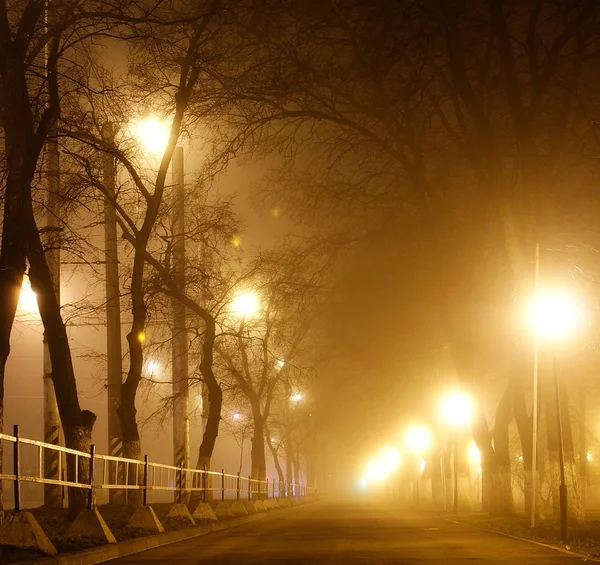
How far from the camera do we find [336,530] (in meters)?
23.6

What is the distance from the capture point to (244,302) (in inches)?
1457

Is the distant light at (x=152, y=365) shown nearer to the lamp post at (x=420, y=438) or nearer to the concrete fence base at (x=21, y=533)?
the concrete fence base at (x=21, y=533)

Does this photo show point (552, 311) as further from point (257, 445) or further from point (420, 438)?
point (420, 438)

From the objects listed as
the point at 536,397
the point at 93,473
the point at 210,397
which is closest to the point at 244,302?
the point at 210,397

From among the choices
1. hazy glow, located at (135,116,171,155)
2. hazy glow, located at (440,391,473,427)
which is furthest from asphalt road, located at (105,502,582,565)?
hazy glow, located at (440,391,473,427)

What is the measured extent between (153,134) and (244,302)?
1412 centimetres

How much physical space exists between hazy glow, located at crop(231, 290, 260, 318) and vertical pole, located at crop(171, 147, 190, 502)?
430 cm

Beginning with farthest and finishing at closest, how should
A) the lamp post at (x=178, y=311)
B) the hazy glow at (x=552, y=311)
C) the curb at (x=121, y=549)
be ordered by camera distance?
1. the lamp post at (x=178, y=311)
2. the hazy glow at (x=552, y=311)
3. the curb at (x=121, y=549)

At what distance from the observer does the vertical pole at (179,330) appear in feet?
89.9

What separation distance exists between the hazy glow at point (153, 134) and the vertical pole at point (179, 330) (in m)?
2.71

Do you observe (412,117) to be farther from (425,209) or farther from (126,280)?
(126,280)

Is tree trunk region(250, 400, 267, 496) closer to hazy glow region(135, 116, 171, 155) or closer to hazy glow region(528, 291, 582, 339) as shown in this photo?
hazy glow region(135, 116, 171, 155)

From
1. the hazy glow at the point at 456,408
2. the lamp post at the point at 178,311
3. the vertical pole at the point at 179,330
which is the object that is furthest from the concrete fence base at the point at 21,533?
the hazy glow at the point at 456,408

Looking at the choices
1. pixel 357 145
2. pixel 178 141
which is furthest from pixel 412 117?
pixel 178 141
